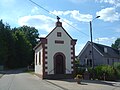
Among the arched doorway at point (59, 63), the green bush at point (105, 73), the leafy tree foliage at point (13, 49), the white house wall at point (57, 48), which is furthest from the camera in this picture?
the leafy tree foliage at point (13, 49)

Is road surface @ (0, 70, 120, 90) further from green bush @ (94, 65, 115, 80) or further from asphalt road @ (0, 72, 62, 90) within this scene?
green bush @ (94, 65, 115, 80)

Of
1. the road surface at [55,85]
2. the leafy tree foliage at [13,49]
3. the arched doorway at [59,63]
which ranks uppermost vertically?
the leafy tree foliage at [13,49]

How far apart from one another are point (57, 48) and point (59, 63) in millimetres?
1945

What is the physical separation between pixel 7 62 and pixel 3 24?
11.7 meters

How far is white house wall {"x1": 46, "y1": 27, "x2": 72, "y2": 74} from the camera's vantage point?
33.4 meters

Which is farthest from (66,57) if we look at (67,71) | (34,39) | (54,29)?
(34,39)

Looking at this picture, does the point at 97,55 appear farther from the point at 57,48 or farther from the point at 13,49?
the point at 13,49

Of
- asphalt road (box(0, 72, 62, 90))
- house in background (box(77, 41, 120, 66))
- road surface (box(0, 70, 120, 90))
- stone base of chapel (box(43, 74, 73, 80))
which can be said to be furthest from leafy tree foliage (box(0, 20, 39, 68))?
road surface (box(0, 70, 120, 90))

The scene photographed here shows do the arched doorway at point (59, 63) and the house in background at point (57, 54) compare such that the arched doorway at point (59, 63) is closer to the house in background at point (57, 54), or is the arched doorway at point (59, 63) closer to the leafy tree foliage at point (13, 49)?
the house in background at point (57, 54)

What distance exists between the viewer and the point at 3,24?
79.2m

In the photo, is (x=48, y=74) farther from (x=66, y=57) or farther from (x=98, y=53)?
(x=98, y=53)

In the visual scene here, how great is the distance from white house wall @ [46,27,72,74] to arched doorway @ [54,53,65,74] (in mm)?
429

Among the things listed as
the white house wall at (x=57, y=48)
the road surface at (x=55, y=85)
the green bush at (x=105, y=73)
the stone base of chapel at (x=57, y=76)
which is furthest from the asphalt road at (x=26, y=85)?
the green bush at (x=105, y=73)

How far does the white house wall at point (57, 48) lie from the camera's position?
3344cm
